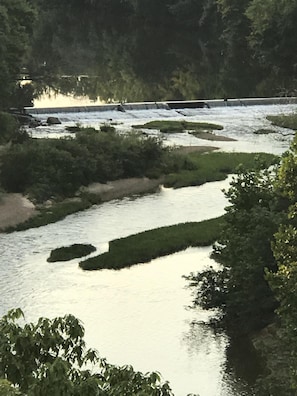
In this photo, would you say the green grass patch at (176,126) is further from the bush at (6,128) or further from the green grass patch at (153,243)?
the green grass patch at (153,243)

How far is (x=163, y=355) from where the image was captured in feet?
77.3

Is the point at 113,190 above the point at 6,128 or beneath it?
beneath

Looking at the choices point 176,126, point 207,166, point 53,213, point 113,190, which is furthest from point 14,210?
point 176,126

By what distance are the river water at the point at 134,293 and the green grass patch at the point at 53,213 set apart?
0.42 metres

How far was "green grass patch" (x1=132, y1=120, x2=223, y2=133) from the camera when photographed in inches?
2372

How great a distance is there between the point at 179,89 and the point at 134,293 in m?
51.0

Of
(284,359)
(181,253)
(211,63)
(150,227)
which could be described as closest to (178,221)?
(150,227)

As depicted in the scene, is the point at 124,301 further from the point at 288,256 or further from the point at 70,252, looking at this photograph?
the point at 288,256

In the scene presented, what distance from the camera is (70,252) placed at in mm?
33031

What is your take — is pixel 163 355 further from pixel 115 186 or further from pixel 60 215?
pixel 115 186

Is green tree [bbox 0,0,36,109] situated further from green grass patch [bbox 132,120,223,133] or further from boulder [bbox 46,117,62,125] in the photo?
green grass patch [bbox 132,120,223,133]

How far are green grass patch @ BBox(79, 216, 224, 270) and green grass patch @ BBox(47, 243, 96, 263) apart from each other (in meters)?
0.87

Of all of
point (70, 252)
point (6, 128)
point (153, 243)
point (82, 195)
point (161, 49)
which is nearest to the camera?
point (70, 252)

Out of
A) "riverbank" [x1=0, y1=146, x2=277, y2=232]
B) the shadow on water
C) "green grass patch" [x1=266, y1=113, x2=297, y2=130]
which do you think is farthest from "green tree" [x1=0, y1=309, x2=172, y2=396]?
"green grass patch" [x1=266, y1=113, x2=297, y2=130]
